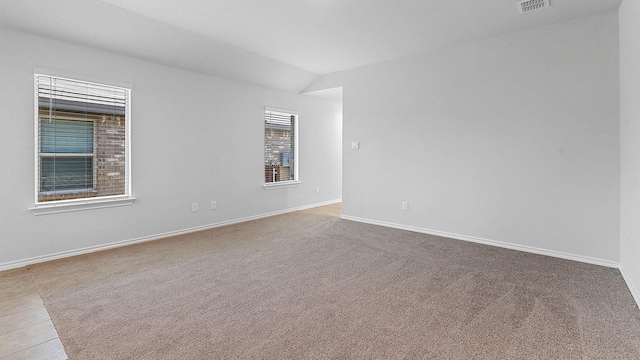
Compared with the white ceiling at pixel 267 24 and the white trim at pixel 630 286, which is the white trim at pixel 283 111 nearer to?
the white ceiling at pixel 267 24

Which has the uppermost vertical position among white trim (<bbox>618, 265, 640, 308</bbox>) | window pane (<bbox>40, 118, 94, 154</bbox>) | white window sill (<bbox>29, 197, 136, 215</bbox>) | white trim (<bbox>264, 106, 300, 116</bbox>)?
white trim (<bbox>264, 106, 300, 116</bbox>)

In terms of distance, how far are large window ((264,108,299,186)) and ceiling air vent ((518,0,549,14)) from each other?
392cm

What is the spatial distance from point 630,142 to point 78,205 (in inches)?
217

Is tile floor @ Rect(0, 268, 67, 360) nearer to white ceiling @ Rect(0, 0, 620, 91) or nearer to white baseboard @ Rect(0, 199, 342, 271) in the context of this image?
white baseboard @ Rect(0, 199, 342, 271)

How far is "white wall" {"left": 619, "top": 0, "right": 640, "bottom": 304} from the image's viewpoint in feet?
8.00

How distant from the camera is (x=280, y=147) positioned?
605 centimetres

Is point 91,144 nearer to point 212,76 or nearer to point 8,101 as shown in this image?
point 8,101

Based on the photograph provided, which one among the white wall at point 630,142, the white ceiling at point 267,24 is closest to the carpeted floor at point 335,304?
the white wall at point 630,142

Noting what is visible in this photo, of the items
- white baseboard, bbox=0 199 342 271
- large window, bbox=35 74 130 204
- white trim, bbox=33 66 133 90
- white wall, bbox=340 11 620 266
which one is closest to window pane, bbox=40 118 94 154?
large window, bbox=35 74 130 204

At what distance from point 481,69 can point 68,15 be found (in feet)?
15.0

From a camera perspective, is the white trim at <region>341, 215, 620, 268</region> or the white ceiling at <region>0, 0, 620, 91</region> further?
the white trim at <region>341, 215, 620, 268</region>

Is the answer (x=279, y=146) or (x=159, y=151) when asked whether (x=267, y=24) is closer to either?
(x=159, y=151)

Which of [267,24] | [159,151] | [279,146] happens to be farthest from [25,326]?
[279,146]

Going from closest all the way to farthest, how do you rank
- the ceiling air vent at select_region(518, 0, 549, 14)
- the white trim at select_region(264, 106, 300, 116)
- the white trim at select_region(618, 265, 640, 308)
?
the white trim at select_region(618, 265, 640, 308) < the ceiling air vent at select_region(518, 0, 549, 14) < the white trim at select_region(264, 106, 300, 116)
